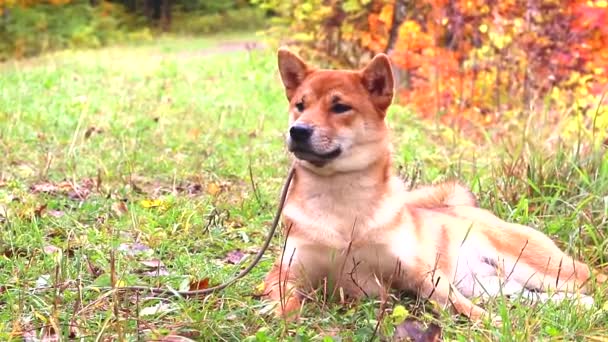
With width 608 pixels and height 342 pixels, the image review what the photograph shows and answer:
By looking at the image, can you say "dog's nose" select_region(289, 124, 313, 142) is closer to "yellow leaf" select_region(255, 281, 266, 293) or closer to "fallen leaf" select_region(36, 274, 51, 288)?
"yellow leaf" select_region(255, 281, 266, 293)

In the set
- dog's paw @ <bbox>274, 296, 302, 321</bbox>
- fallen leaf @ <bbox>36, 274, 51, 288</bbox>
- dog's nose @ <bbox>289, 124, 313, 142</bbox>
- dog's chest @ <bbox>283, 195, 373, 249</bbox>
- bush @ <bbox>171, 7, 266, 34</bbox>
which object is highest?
dog's nose @ <bbox>289, 124, 313, 142</bbox>

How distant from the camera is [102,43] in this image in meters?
22.8

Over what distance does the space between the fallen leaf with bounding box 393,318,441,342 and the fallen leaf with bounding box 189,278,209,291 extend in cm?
86

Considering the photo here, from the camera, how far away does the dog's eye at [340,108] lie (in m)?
3.38

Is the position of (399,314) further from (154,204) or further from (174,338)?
(154,204)

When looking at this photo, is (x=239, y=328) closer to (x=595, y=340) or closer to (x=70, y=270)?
(x=70, y=270)

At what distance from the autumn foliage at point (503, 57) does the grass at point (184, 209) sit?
1.98 ft

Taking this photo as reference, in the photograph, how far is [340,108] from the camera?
11.1 ft

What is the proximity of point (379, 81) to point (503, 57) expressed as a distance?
534 centimetres

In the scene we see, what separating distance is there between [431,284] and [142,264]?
1304 millimetres

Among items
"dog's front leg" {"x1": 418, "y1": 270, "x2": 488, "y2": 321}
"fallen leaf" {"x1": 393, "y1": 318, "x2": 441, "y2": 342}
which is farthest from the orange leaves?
"fallen leaf" {"x1": 393, "y1": 318, "x2": 441, "y2": 342}

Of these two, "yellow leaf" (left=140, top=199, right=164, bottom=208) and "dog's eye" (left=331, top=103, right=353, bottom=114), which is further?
"yellow leaf" (left=140, top=199, right=164, bottom=208)

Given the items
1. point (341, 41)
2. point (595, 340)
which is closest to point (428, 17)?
point (341, 41)

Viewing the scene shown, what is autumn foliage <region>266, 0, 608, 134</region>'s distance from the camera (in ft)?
26.8
